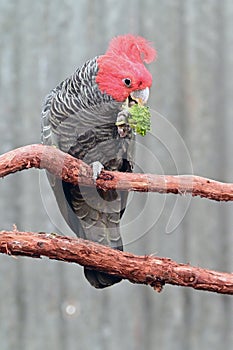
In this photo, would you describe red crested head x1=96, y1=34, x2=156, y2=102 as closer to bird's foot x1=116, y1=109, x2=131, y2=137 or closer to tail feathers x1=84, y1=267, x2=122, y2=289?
bird's foot x1=116, y1=109, x2=131, y2=137

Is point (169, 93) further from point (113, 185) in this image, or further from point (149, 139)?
point (113, 185)

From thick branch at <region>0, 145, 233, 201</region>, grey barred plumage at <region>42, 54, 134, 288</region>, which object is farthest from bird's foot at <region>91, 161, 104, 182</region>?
grey barred plumage at <region>42, 54, 134, 288</region>

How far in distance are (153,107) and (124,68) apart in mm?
487

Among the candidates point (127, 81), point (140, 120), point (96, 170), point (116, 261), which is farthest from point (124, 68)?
point (116, 261)

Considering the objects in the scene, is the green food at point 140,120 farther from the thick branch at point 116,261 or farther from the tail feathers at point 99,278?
the tail feathers at point 99,278

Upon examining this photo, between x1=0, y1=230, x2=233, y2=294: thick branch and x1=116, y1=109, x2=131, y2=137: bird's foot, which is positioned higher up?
x1=116, y1=109, x2=131, y2=137: bird's foot

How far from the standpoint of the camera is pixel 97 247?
1259 millimetres

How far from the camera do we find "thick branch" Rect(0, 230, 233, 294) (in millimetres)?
1222

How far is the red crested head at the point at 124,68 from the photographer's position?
55.4 inches

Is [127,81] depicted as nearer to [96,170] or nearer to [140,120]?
[140,120]

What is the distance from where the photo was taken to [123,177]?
132 cm

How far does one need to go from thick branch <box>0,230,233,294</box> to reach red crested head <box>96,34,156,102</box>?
0.39 metres

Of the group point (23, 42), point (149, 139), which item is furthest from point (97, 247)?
point (23, 42)

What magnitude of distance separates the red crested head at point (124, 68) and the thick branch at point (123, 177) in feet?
0.71
